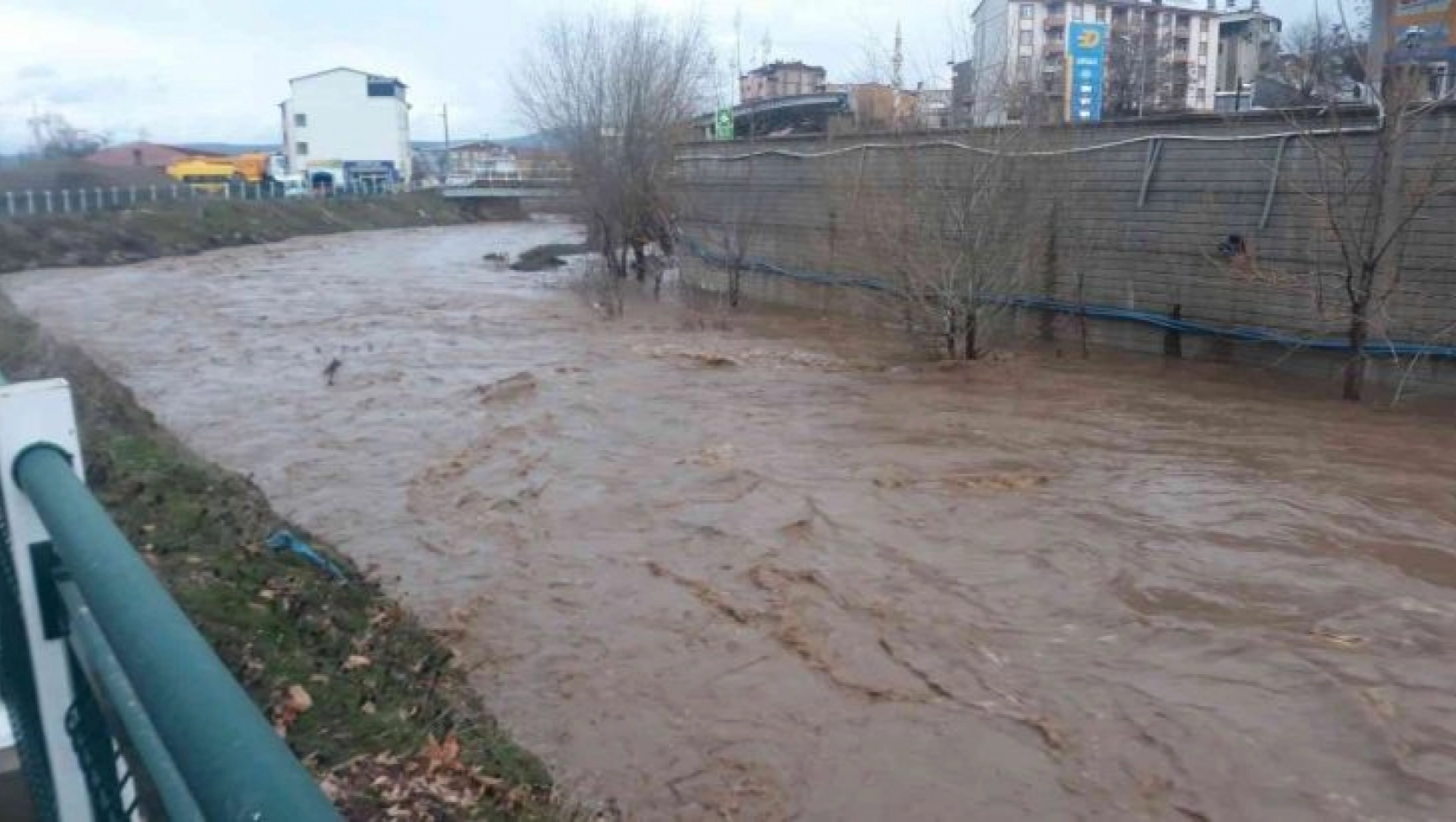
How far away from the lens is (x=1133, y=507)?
11.1 meters

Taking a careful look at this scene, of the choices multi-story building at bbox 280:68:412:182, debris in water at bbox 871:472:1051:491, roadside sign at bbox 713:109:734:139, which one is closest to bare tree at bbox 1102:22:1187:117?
roadside sign at bbox 713:109:734:139

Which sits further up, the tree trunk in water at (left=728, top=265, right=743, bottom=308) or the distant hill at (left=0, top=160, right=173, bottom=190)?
the distant hill at (left=0, top=160, right=173, bottom=190)

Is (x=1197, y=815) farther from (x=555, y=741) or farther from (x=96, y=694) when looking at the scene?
(x=96, y=694)

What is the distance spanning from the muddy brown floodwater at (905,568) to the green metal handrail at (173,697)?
461 cm

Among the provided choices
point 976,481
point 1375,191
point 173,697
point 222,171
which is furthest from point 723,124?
point 222,171

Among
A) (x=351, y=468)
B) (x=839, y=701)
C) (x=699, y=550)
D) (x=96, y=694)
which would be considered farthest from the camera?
(x=351, y=468)

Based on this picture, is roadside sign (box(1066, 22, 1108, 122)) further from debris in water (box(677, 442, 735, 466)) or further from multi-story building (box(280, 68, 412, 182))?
multi-story building (box(280, 68, 412, 182))

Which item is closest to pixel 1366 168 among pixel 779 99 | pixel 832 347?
pixel 832 347

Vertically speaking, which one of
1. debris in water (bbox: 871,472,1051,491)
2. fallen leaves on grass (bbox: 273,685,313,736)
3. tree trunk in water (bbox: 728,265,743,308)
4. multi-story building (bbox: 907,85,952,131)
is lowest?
debris in water (bbox: 871,472,1051,491)

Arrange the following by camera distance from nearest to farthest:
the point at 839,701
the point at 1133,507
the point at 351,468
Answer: the point at 839,701
the point at 1133,507
the point at 351,468

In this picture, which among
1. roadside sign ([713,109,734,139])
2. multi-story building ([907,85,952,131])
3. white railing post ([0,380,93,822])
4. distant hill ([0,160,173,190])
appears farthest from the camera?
distant hill ([0,160,173,190])

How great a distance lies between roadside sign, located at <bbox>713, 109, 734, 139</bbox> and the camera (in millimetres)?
35250

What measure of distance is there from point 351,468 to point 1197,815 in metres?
8.77

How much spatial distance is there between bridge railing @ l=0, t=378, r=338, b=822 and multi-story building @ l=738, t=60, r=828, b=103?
187 ft
